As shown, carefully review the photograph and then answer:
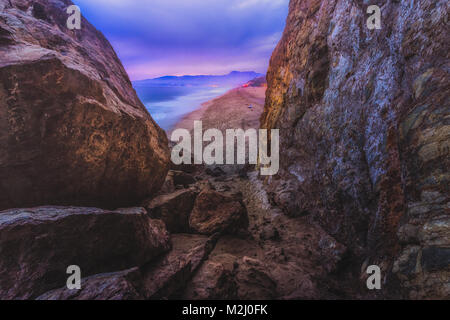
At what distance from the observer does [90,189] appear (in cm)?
436

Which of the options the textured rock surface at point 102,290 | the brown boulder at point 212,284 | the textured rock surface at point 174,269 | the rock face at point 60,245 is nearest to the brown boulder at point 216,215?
the textured rock surface at point 174,269

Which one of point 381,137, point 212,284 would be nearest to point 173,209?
point 212,284

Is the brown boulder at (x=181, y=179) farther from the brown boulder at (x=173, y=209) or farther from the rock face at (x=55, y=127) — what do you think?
the rock face at (x=55, y=127)

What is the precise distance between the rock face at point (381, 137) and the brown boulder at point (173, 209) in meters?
3.12

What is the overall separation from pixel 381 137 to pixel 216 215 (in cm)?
407

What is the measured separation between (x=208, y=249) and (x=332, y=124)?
4.11m

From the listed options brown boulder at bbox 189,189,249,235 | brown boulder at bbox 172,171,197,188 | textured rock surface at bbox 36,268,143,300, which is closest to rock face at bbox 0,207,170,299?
textured rock surface at bbox 36,268,143,300

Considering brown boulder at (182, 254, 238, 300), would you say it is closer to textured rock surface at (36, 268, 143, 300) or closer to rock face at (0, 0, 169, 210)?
textured rock surface at (36, 268, 143, 300)

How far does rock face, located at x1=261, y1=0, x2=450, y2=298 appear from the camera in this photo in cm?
264

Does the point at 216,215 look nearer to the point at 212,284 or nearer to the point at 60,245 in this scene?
the point at 212,284

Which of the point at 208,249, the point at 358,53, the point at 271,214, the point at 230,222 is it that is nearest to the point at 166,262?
the point at 208,249

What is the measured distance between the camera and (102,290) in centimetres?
266

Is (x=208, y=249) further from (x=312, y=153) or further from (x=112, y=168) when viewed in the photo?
(x=312, y=153)

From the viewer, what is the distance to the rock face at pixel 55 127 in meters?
3.53
